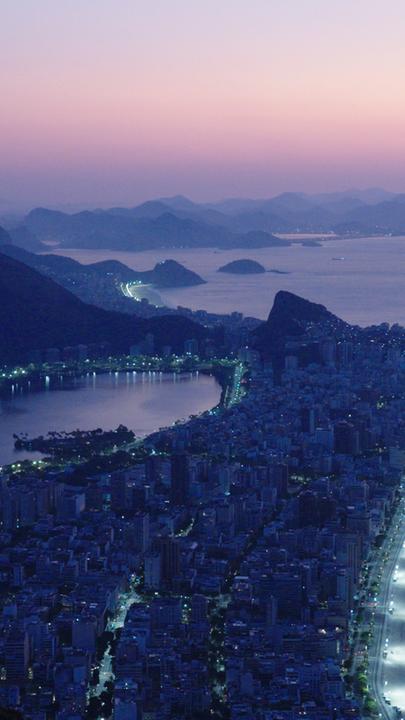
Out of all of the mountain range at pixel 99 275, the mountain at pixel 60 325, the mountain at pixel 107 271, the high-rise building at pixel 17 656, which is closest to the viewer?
the high-rise building at pixel 17 656

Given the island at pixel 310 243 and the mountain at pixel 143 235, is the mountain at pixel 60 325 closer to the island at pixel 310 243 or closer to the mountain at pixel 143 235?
the mountain at pixel 143 235

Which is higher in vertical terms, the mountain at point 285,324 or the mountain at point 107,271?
the mountain at point 107,271

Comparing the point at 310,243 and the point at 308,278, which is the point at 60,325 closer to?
the point at 308,278

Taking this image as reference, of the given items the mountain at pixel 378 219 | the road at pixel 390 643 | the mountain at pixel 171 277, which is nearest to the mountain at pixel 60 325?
the mountain at pixel 171 277

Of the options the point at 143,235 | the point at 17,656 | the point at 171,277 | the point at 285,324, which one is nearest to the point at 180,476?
the point at 17,656

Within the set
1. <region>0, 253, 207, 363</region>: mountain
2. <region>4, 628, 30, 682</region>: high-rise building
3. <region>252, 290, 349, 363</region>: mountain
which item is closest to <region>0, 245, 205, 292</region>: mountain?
<region>0, 253, 207, 363</region>: mountain

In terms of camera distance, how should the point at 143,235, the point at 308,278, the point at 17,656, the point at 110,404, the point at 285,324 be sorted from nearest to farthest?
the point at 17,656
the point at 110,404
the point at 285,324
the point at 308,278
the point at 143,235
